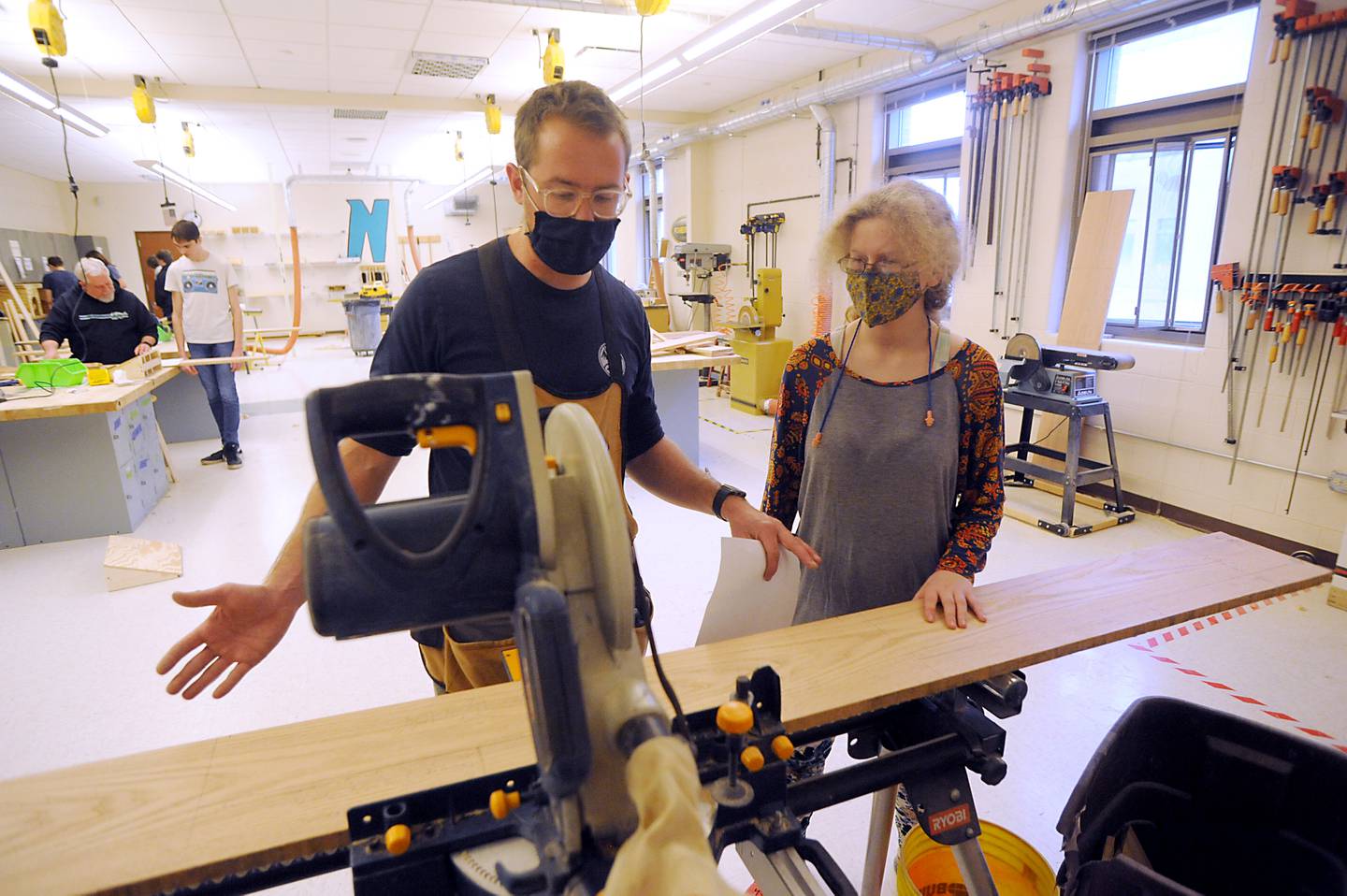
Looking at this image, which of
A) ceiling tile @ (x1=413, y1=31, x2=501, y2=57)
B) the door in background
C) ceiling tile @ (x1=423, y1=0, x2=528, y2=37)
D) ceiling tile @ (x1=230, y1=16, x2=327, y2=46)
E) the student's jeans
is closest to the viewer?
ceiling tile @ (x1=423, y1=0, x2=528, y2=37)

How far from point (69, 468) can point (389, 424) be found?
185 inches

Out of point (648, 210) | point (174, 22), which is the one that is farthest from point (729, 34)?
point (648, 210)

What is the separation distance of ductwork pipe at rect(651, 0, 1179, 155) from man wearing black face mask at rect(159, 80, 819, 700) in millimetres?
4189

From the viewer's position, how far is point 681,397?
503cm

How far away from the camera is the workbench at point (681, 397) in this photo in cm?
492

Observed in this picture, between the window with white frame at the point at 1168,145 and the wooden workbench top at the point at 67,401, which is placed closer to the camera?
the wooden workbench top at the point at 67,401

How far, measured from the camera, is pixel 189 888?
0.81 meters

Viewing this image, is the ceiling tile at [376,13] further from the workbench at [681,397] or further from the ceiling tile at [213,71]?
the workbench at [681,397]

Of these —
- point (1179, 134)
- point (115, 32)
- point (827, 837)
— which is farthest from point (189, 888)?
point (115, 32)

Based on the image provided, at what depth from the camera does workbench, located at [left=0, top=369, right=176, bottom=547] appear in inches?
152

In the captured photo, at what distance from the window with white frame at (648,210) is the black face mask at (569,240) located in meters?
9.88

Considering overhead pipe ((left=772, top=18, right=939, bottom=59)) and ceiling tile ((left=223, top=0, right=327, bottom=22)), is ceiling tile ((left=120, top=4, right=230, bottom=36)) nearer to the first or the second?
ceiling tile ((left=223, top=0, right=327, bottom=22))

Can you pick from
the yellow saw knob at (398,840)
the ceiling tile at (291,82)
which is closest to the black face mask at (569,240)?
the yellow saw knob at (398,840)

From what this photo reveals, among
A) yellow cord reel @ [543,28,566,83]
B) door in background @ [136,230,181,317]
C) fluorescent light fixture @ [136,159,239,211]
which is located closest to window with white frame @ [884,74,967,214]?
yellow cord reel @ [543,28,566,83]
